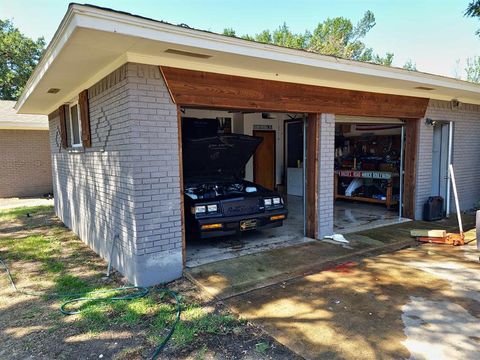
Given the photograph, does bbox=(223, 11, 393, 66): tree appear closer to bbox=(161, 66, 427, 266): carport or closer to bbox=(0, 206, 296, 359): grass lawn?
bbox=(161, 66, 427, 266): carport

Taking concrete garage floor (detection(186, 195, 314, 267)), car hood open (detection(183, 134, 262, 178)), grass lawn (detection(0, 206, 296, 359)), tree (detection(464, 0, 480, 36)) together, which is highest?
tree (detection(464, 0, 480, 36))

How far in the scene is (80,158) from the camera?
6281 mm

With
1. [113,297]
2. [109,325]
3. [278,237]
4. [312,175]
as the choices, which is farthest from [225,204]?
[109,325]

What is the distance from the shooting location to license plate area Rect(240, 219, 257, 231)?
561cm

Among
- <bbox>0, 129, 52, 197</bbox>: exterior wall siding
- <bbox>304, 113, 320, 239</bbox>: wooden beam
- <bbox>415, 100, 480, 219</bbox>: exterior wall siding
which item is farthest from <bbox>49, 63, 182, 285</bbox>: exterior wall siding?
<bbox>0, 129, 52, 197</bbox>: exterior wall siding

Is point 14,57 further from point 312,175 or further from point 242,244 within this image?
point 312,175

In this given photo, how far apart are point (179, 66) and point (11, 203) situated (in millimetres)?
10923

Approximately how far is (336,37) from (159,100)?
36753mm

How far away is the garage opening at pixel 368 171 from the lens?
817 cm

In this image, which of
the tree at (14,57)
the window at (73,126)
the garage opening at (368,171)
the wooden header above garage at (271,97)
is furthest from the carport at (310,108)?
the tree at (14,57)

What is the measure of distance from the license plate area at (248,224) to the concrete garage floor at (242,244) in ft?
1.04

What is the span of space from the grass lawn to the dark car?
1268 mm

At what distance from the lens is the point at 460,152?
8.19 m

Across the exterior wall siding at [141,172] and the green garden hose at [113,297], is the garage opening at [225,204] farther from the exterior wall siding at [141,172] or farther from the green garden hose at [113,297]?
the green garden hose at [113,297]
